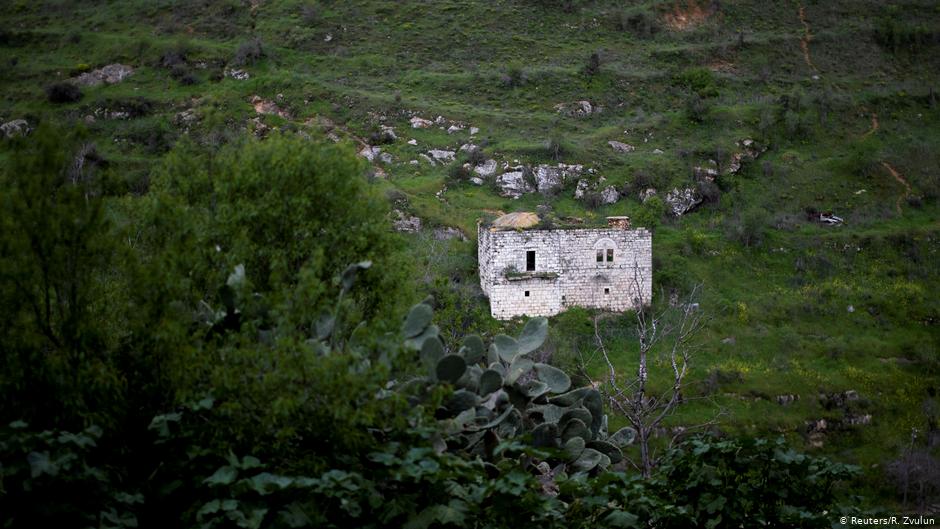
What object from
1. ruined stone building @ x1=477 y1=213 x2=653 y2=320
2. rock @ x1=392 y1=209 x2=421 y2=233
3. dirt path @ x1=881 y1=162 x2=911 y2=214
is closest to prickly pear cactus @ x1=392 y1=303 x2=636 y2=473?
ruined stone building @ x1=477 y1=213 x2=653 y2=320

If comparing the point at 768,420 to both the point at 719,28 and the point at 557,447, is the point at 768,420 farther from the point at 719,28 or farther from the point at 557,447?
the point at 719,28

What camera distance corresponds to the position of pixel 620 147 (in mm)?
39781

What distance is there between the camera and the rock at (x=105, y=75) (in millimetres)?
A: 43562

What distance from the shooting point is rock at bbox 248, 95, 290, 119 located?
41.0 meters

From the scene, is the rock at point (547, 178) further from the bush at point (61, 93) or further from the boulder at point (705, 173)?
the bush at point (61, 93)

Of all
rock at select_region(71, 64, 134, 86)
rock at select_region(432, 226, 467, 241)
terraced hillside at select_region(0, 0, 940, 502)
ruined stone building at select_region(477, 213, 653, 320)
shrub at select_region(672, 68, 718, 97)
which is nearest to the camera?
terraced hillside at select_region(0, 0, 940, 502)

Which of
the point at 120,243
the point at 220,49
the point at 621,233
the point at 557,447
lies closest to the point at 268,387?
the point at 120,243

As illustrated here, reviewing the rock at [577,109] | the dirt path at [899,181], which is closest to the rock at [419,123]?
the rock at [577,109]

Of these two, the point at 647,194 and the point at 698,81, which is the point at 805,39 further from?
the point at 647,194

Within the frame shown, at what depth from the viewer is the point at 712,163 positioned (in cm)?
3856

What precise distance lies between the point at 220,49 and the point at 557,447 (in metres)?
41.7

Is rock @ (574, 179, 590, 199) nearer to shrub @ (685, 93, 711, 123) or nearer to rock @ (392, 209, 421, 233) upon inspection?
rock @ (392, 209, 421, 233)

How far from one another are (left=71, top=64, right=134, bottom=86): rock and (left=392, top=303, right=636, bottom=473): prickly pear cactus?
39.1 metres

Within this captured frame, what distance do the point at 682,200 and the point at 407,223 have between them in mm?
11029
